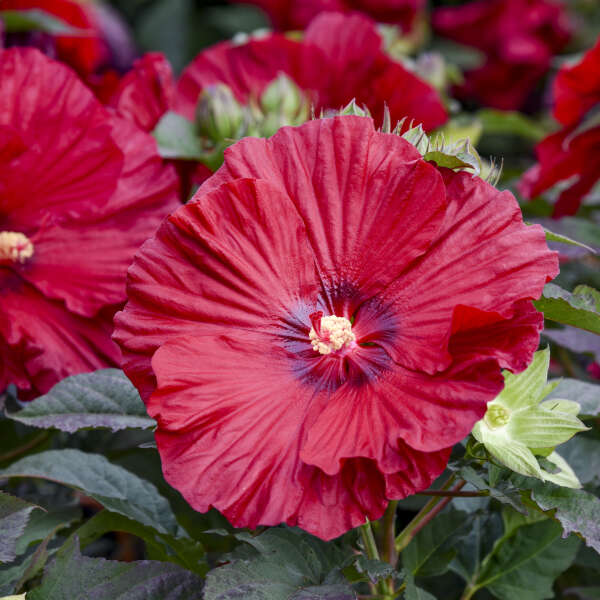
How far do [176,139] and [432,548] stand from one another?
20.3 inches

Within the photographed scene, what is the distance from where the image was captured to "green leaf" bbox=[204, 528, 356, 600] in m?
0.56

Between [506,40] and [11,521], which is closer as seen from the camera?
[11,521]

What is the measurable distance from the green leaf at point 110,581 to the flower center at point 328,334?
20 centimetres

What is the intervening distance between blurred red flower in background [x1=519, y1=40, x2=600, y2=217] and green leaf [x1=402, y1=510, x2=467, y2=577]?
419mm

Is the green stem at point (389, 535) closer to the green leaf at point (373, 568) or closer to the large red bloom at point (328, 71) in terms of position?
the green leaf at point (373, 568)

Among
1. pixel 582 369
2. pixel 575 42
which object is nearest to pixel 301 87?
pixel 582 369

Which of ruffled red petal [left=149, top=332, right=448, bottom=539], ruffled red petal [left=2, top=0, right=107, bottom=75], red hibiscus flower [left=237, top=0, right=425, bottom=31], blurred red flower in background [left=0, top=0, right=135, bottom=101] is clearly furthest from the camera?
red hibiscus flower [left=237, top=0, right=425, bottom=31]

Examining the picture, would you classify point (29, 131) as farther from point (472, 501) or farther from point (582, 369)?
point (582, 369)

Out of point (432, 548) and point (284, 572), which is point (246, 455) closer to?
point (284, 572)

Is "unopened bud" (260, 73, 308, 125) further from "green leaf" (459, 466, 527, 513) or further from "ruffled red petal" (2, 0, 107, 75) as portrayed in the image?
"green leaf" (459, 466, 527, 513)

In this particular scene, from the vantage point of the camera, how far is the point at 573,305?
1.99 ft

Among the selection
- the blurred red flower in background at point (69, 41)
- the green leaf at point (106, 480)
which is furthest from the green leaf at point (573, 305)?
the blurred red flower in background at point (69, 41)

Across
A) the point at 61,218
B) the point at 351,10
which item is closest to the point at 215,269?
the point at 61,218

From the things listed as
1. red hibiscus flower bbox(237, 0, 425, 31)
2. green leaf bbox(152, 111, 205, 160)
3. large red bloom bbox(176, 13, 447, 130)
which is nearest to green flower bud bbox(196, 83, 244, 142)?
green leaf bbox(152, 111, 205, 160)
